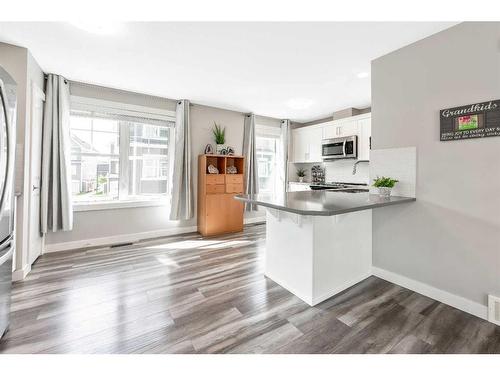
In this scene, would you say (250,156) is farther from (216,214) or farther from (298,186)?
(216,214)

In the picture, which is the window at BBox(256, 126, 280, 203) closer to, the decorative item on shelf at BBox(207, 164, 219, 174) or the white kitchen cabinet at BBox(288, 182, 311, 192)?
the white kitchen cabinet at BBox(288, 182, 311, 192)

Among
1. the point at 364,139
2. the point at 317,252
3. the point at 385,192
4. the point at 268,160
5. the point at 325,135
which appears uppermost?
the point at 325,135

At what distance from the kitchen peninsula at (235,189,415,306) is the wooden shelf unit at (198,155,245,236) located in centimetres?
193

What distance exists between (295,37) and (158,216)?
11.0 feet

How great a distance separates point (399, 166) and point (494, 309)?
130 centimetres

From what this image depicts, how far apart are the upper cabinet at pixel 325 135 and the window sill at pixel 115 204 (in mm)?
3137

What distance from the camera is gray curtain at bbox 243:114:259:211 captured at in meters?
4.82

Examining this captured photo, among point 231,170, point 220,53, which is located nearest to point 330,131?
point 231,170

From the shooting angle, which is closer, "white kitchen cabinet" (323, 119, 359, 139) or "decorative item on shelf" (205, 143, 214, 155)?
"white kitchen cabinet" (323, 119, 359, 139)

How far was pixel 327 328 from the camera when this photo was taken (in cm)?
163

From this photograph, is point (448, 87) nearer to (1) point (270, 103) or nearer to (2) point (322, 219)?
(2) point (322, 219)

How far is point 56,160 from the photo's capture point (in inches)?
120

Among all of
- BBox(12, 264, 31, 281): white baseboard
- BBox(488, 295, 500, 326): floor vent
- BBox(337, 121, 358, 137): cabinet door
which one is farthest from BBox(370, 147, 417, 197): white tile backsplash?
BBox(12, 264, 31, 281): white baseboard
